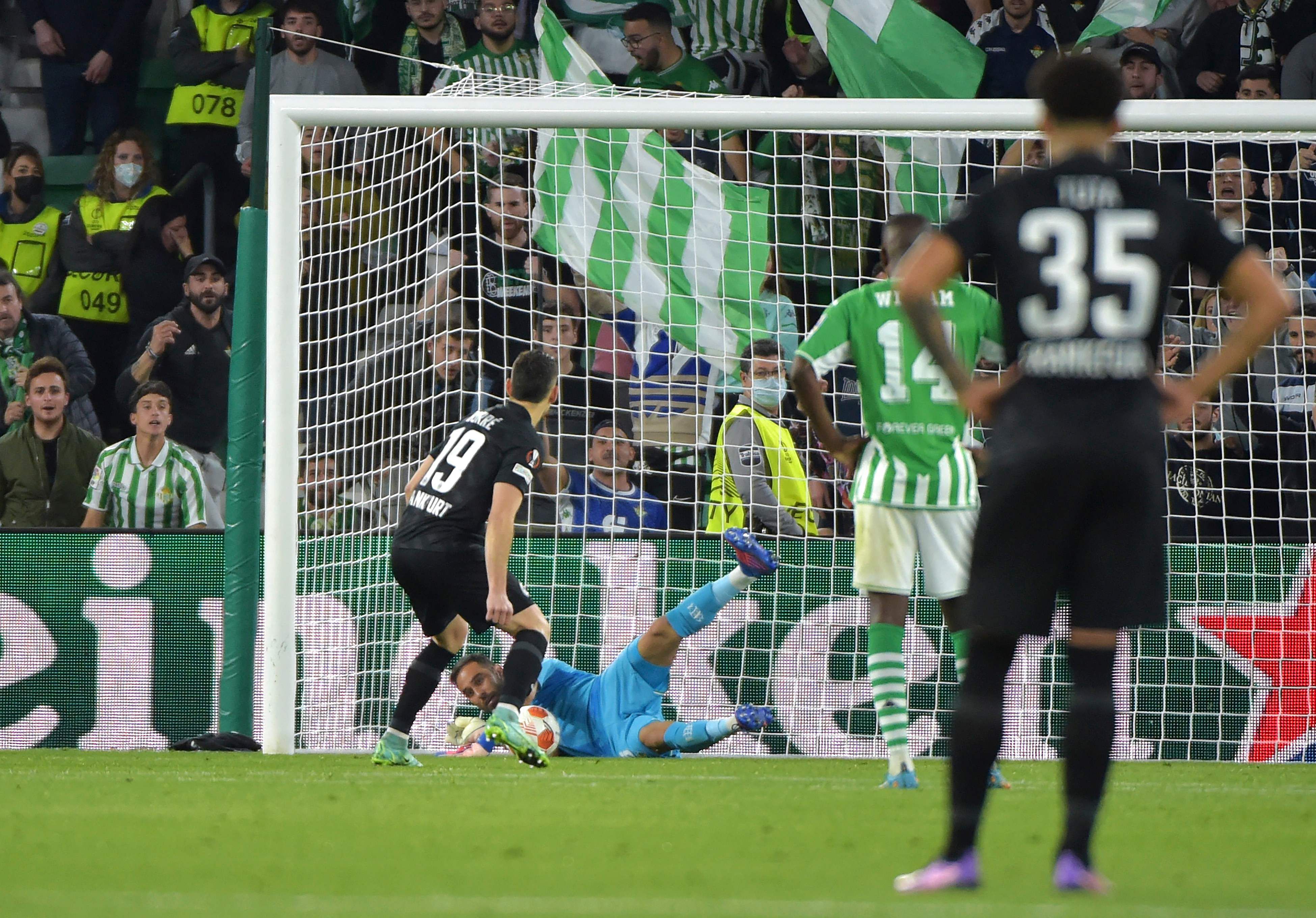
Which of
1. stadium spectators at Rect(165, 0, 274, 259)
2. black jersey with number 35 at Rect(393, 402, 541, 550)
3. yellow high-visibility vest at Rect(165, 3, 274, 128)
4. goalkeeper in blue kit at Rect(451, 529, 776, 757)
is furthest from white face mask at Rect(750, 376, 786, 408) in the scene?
yellow high-visibility vest at Rect(165, 3, 274, 128)

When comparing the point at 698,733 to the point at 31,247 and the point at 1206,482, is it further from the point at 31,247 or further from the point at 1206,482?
the point at 31,247

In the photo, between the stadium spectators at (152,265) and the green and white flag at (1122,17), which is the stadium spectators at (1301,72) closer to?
the green and white flag at (1122,17)

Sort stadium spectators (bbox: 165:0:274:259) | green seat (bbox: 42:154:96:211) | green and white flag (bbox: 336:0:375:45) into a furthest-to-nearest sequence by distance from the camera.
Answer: green and white flag (bbox: 336:0:375:45), green seat (bbox: 42:154:96:211), stadium spectators (bbox: 165:0:274:259)

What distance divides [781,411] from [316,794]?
4.16m

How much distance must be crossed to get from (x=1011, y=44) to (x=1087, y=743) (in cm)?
905

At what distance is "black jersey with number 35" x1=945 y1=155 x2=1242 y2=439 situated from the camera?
343cm

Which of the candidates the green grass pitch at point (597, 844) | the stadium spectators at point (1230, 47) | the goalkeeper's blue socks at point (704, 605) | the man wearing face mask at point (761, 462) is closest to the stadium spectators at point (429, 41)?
the man wearing face mask at point (761, 462)

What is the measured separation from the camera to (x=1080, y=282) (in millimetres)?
3441

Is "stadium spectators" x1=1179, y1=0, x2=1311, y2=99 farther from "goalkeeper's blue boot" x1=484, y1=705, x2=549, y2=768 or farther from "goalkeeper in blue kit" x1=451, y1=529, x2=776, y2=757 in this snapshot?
"goalkeeper's blue boot" x1=484, y1=705, x2=549, y2=768

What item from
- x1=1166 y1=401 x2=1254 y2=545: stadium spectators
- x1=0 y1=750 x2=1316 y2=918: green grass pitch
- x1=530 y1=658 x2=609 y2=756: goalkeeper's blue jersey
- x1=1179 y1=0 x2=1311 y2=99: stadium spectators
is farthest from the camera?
x1=1179 y1=0 x2=1311 y2=99: stadium spectators

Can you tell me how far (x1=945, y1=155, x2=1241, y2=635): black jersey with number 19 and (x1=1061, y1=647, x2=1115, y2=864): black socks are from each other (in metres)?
0.09

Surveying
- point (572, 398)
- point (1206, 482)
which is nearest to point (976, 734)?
point (1206, 482)

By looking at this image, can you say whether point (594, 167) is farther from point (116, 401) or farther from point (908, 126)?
point (116, 401)

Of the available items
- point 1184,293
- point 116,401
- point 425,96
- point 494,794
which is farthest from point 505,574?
point 116,401
